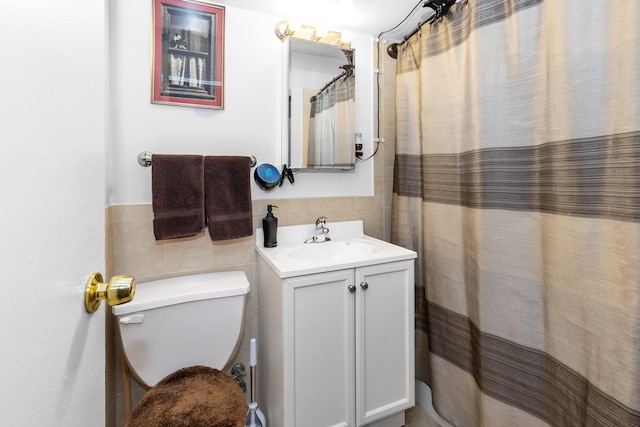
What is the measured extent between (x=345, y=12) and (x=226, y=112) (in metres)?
0.83

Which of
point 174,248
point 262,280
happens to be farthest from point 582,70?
point 174,248

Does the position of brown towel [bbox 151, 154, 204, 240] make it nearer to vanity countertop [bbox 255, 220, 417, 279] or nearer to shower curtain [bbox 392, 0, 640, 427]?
vanity countertop [bbox 255, 220, 417, 279]

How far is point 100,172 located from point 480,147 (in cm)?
131

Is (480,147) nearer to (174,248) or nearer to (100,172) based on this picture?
(100,172)

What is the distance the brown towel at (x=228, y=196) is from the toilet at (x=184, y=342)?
0.78 feet

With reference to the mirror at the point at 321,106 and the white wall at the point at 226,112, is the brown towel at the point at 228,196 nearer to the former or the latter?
the white wall at the point at 226,112

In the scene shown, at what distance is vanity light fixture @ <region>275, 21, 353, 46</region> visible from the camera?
5.19 feet

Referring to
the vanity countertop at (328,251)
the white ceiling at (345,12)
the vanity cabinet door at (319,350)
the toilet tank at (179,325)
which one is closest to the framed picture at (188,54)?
the white ceiling at (345,12)

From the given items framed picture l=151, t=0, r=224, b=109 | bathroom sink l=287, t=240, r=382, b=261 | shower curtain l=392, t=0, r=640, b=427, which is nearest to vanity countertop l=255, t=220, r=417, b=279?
bathroom sink l=287, t=240, r=382, b=261

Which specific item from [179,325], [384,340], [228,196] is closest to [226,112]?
[228,196]

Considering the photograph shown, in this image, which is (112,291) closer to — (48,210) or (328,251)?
(48,210)

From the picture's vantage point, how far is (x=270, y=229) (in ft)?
4.97

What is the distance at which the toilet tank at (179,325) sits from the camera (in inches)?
45.6

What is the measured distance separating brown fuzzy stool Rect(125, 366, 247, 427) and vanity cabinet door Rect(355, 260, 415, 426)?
0.54 meters
